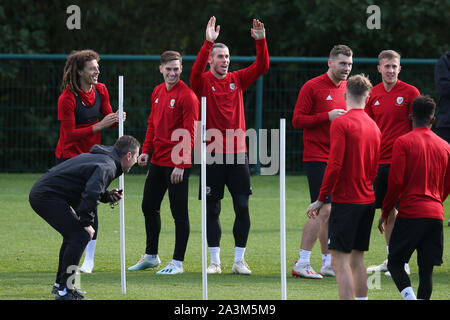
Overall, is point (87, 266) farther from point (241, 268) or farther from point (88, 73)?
point (88, 73)

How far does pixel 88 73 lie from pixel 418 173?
330 cm

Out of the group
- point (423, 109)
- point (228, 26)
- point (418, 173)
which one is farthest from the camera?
point (228, 26)

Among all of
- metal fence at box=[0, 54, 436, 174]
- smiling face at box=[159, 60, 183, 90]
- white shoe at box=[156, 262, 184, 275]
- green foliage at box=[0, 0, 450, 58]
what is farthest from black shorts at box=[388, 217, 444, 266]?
green foliage at box=[0, 0, 450, 58]

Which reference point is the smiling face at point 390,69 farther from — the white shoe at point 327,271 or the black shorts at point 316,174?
the white shoe at point 327,271

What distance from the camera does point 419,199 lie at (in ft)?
22.2

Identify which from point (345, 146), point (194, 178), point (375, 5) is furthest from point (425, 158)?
point (375, 5)

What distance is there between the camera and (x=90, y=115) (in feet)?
27.7

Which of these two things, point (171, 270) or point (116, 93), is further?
point (116, 93)

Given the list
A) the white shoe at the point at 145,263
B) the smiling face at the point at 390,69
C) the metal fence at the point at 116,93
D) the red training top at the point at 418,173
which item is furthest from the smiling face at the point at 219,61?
the metal fence at the point at 116,93

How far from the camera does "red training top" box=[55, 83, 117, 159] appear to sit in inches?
326

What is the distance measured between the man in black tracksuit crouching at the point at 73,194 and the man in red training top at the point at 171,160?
4.82ft

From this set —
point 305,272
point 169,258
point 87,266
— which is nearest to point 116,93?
point 169,258
